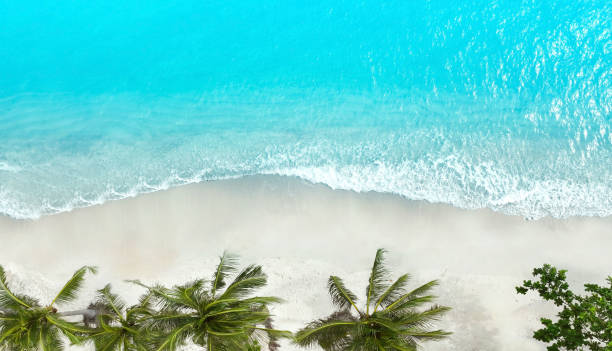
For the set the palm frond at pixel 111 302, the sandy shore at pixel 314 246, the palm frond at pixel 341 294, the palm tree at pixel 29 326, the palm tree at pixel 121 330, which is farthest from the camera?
the sandy shore at pixel 314 246

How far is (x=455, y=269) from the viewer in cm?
1444

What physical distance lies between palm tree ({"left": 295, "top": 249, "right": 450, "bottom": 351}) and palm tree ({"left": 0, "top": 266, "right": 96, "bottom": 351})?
5.71 m

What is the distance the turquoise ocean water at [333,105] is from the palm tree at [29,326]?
19.0ft

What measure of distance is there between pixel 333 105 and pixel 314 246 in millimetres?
6407

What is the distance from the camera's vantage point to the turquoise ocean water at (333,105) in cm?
1620

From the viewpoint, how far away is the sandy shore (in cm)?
1410

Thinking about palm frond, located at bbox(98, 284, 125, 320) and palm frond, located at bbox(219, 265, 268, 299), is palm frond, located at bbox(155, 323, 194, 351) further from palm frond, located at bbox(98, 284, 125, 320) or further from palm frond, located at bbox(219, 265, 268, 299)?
palm frond, located at bbox(98, 284, 125, 320)

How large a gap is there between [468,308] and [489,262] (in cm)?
173

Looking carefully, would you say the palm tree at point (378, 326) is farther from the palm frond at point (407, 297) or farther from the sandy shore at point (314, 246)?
the sandy shore at point (314, 246)

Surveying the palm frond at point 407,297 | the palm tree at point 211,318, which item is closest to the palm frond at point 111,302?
the palm tree at point 211,318

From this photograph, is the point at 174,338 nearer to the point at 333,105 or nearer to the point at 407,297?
the point at 407,297

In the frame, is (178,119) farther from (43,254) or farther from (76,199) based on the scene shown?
(43,254)

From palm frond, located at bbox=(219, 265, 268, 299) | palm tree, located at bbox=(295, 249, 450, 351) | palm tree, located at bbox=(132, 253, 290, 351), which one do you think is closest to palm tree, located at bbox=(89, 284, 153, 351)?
palm tree, located at bbox=(132, 253, 290, 351)

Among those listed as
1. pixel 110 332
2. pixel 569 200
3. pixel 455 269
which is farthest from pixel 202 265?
pixel 569 200
